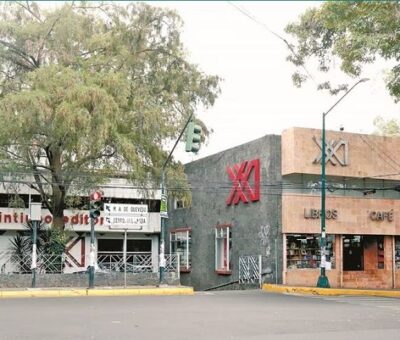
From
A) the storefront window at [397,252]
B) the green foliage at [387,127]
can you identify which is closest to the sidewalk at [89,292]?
the storefront window at [397,252]

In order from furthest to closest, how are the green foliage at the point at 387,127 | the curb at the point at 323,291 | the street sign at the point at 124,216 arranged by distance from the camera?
the green foliage at the point at 387,127
the curb at the point at 323,291
the street sign at the point at 124,216

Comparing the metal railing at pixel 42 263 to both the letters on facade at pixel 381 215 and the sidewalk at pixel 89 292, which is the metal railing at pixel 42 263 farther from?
the letters on facade at pixel 381 215

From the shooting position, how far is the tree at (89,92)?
944 inches

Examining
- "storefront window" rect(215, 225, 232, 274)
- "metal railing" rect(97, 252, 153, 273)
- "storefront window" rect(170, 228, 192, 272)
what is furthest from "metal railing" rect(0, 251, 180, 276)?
"storefront window" rect(215, 225, 232, 274)

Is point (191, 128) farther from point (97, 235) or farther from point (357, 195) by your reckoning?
point (97, 235)

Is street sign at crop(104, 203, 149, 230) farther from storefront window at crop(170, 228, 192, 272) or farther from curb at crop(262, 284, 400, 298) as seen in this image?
storefront window at crop(170, 228, 192, 272)

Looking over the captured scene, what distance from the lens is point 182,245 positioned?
131ft

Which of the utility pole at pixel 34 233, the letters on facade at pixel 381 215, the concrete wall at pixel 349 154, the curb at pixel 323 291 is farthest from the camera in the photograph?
the letters on facade at pixel 381 215

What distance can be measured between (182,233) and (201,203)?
3.57 metres

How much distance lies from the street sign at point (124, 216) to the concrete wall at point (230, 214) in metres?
7.56

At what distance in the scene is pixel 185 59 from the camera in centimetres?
2988

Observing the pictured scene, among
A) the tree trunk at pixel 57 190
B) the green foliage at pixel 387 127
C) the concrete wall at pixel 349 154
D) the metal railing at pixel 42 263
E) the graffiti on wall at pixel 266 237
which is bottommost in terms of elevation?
the metal railing at pixel 42 263

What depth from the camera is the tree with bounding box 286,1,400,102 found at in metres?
15.6

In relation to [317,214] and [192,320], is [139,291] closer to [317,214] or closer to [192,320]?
[192,320]
